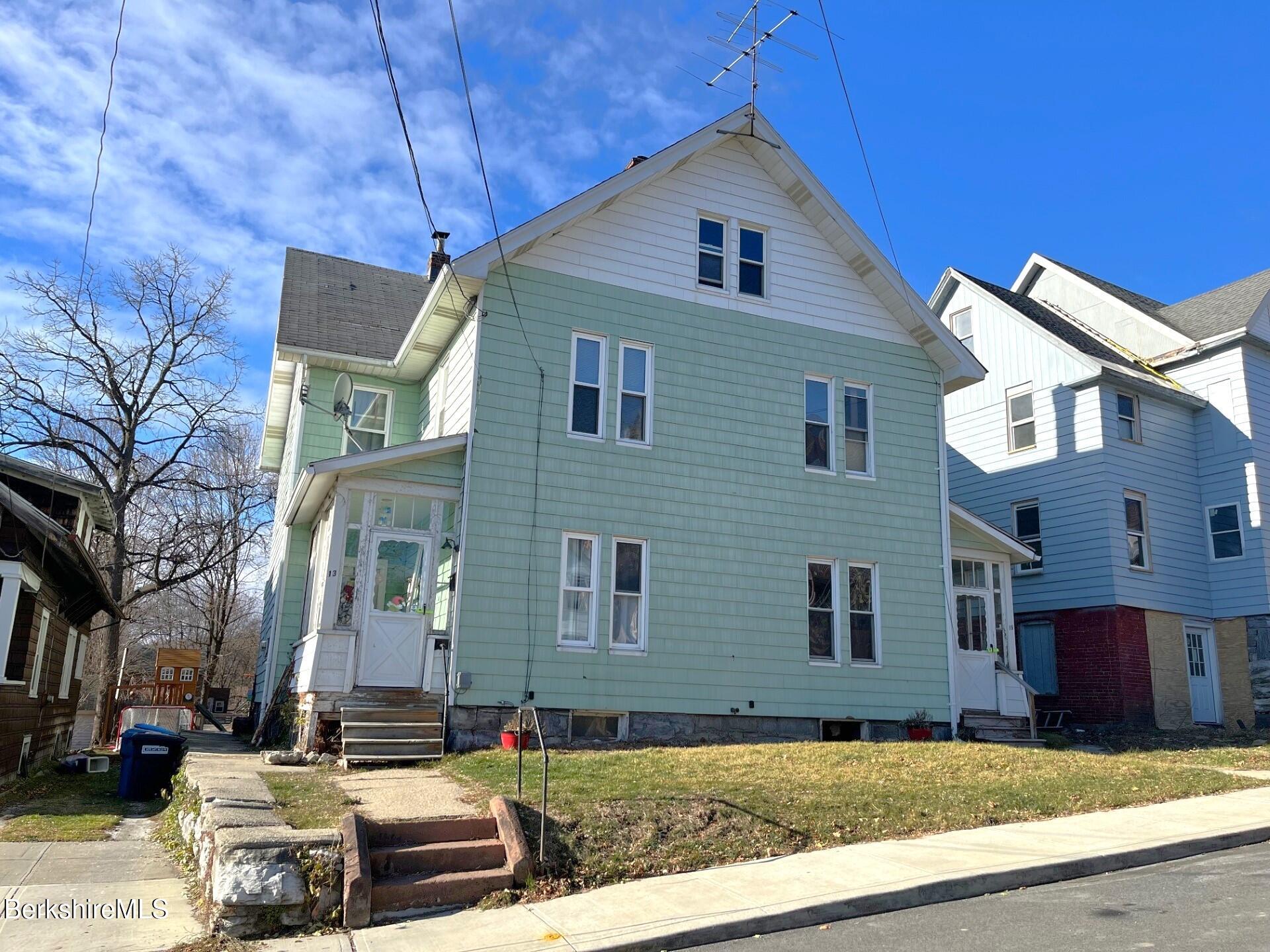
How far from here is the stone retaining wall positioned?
6.61 meters

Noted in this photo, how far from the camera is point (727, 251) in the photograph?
644 inches

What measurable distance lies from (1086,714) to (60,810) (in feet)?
58.2

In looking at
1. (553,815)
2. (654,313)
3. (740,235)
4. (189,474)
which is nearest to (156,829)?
(553,815)

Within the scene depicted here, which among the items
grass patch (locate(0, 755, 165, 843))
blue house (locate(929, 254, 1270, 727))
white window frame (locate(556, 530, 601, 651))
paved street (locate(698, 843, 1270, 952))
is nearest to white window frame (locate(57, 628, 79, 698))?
grass patch (locate(0, 755, 165, 843))

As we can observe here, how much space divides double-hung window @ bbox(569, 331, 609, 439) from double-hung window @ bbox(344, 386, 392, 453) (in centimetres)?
510

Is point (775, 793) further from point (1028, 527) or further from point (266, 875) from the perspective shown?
point (1028, 527)

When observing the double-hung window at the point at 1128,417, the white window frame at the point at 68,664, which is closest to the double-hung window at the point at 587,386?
the white window frame at the point at 68,664

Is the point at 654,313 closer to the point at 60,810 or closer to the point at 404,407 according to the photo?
the point at 404,407

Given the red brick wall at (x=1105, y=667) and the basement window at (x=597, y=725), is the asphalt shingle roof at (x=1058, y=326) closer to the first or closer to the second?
the red brick wall at (x=1105, y=667)

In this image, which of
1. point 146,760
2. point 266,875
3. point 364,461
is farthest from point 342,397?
point 266,875

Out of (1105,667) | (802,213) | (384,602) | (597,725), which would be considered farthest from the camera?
(1105,667)

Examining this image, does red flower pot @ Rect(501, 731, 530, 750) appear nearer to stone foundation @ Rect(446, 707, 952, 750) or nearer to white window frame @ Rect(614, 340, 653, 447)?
stone foundation @ Rect(446, 707, 952, 750)

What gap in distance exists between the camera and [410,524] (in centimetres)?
1413

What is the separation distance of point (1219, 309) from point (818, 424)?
41.1 feet
